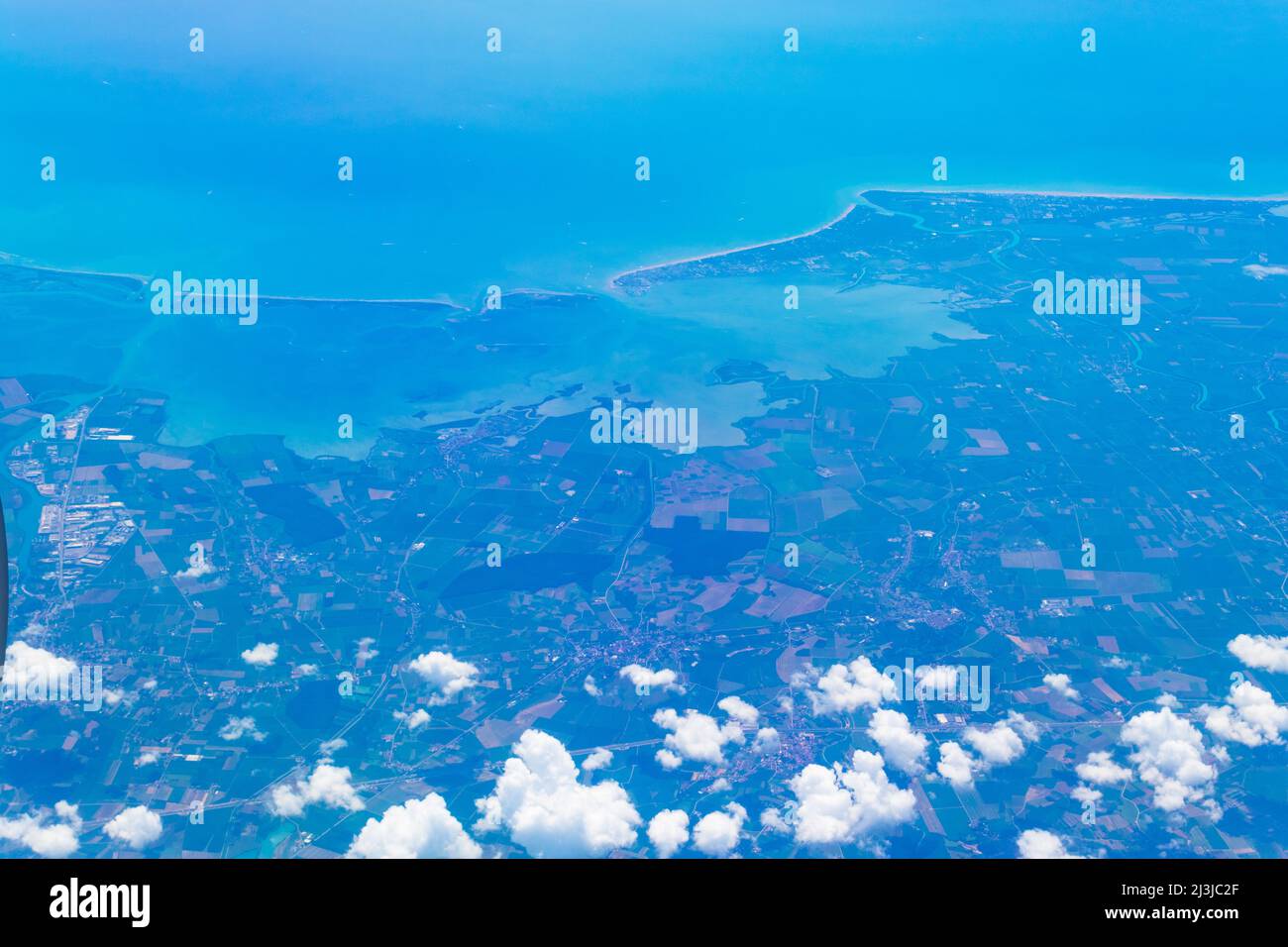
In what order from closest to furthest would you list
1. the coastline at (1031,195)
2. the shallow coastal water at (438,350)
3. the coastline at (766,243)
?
the shallow coastal water at (438,350), the coastline at (766,243), the coastline at (1031,195)

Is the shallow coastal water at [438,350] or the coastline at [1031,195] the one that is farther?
the coastline at [1031,195]

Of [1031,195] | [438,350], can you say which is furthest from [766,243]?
[438,350]

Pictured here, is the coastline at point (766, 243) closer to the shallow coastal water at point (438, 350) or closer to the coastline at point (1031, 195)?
the coastline at point (1031, 195)

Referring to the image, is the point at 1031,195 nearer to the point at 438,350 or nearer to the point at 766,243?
the point at 766,243

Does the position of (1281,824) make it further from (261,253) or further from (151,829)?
(261,253)

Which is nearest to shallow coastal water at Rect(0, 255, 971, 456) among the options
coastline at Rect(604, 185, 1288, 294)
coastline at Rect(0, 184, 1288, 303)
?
coastline at Rect(0, 184, 1288, 303)

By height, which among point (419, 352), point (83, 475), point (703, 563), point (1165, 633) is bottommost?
point (1165, 633)

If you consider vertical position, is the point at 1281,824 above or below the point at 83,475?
below

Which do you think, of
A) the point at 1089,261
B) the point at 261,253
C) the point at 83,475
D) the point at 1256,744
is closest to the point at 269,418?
the point at 83,475

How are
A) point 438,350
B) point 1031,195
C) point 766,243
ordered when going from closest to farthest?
point 438,350 → point 766,243 → point 1031,195

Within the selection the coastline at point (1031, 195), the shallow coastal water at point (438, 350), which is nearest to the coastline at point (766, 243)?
the coastline at point (1031, 195)

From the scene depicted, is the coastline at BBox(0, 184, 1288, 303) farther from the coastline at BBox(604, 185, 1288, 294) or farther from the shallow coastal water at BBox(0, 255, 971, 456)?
the shallow coastal water at BBox(0, 255, 971, 456)
